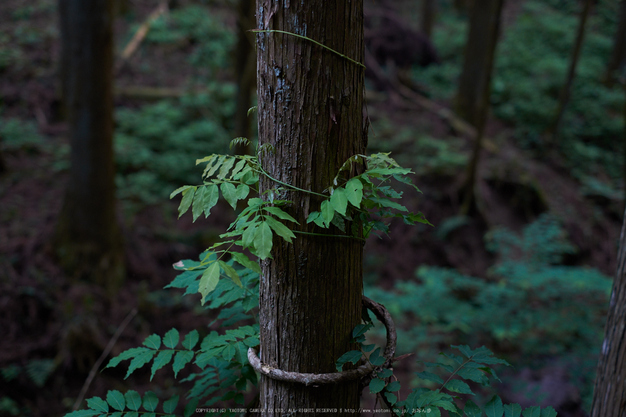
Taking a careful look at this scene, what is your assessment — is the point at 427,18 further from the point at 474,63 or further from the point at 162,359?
the point at 162,359

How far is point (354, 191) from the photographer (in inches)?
41.9

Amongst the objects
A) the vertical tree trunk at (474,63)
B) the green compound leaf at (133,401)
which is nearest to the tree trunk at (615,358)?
the green compound leaf at (133,401)

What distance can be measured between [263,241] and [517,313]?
174 inches

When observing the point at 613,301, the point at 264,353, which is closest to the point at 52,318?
the point at 264,353

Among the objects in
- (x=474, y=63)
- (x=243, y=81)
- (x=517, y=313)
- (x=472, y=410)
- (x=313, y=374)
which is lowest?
(x=517, y=313)

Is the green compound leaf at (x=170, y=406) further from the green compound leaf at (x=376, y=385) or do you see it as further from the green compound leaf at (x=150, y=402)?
the green compound leaf at (x=376, y=385)

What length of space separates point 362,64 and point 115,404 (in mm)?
1438

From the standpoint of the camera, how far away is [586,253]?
689 centimetres

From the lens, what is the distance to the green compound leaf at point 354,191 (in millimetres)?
1037

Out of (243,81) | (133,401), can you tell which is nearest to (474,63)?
(243,81)

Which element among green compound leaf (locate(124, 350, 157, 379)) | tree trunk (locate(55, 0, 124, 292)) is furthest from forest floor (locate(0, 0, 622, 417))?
green compound leaf (locate(124, 350, 157, 379))

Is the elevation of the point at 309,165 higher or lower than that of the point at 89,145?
higher

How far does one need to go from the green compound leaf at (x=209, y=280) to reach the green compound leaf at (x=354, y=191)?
398mm

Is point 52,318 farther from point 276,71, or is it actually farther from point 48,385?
point 276,71
